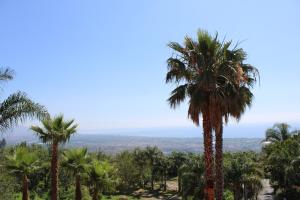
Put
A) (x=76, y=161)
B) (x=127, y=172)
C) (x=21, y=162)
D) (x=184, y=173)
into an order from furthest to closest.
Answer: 1. (x=127, y=172)
2. (x=184, y=173)
3. (x=76, y=161)
4. (x=21, y=162)

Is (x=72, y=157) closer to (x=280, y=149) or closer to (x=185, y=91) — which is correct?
(x=185, y=91)

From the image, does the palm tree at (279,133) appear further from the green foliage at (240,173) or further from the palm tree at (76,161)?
the palm tree at (76,161)

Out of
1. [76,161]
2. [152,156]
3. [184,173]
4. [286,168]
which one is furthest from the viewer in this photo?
[152,156]

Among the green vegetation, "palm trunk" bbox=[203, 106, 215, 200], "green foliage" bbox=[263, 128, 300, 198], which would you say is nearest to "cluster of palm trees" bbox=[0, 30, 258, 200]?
"palm trunk" bbox=[203, 106, 215, 200]

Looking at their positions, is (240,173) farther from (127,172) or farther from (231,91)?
(127,172)

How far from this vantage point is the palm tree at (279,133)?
1761 inches

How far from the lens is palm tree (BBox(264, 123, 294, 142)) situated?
44.7 m

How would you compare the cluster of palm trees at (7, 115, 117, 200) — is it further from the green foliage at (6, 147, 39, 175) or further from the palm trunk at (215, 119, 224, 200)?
the palm trunk at (215, 119, 224, 200)

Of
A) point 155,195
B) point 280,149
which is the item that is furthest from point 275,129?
point 155,195

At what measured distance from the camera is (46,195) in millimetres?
46594

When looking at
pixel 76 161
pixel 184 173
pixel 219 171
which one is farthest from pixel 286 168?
pixel 76 161

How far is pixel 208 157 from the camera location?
1526cm

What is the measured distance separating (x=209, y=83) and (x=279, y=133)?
33553 mm

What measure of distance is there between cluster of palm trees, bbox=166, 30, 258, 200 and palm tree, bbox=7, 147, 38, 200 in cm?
1135
